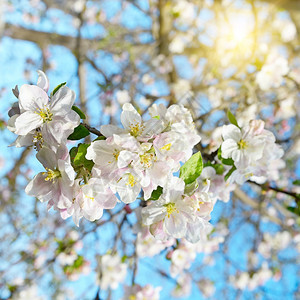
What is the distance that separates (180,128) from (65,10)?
387 cm

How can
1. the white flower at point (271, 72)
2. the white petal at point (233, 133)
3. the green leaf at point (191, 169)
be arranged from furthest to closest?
the white flower at point (271, 72)
the white petal at point (233, 133)
the green leaf at point (191, 169)

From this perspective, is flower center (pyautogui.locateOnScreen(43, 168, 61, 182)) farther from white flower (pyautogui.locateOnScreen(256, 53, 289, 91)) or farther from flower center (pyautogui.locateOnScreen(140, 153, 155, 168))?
white flower (pyautogui.locateOnScreen(256, 53, 289, 91))

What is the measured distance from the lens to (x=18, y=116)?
628mm

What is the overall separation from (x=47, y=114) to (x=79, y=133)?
0.08m

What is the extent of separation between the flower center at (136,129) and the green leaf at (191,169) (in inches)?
5.6

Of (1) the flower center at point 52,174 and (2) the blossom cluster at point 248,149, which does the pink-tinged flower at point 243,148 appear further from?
(1) the flower center at point 52,174

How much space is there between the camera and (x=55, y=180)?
624mm

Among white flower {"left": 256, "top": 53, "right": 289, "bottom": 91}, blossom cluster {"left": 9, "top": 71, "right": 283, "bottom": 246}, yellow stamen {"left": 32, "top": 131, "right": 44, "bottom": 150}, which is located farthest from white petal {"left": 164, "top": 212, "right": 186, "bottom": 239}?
white flower {"left": 256, "top": 53, "right": 289, "bottom": 91}

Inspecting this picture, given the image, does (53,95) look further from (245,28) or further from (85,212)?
(245,28)

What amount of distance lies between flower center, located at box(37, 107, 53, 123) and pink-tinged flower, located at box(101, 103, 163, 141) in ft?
0.40

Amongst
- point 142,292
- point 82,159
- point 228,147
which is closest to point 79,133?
point 82,159

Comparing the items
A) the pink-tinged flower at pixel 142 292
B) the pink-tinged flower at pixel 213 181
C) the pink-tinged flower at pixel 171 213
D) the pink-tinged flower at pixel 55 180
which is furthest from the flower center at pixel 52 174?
the pink-tinged flower at pixel 142 292

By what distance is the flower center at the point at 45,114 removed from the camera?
0.60 metres

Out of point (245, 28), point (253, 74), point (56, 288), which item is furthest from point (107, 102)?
point (56, 288)
